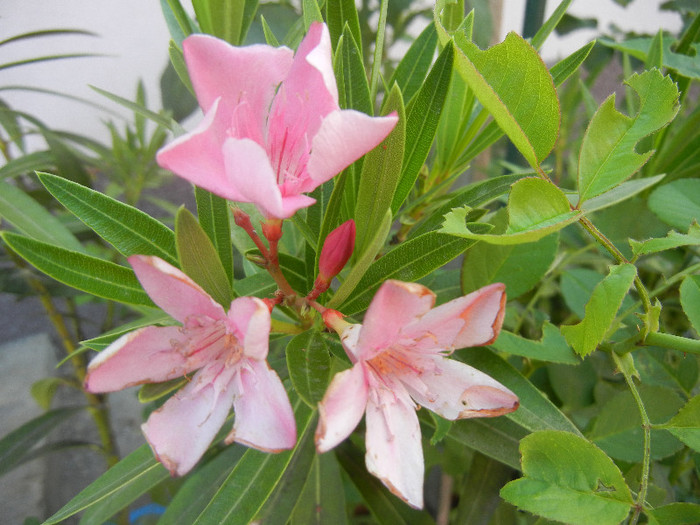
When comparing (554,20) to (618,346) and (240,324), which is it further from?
(240,324)

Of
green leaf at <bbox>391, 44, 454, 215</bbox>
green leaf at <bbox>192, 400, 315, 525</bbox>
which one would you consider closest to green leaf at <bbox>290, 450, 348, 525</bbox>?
green leaf at <bbox>192, 400, 315, 525</bbox>

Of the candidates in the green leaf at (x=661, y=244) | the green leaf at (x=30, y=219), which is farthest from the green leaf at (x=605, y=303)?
the green leaf at (x=30, y=219)

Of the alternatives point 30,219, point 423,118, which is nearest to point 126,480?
point 30,219

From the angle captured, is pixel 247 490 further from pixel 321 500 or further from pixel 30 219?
pixel 30 219

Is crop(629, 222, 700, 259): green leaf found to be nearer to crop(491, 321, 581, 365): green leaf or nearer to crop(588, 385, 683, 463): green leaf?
crop(491, 321, 581, 365): green leaf

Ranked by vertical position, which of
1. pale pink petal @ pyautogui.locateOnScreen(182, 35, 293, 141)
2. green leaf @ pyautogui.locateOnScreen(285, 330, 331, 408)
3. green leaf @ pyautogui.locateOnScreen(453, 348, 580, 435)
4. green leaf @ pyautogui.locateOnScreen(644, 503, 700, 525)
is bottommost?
green leaf @ pyautogui.locateOnScreen(644, 503, 700, 525)

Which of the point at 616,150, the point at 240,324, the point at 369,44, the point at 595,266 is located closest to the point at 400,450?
the point at 240,324

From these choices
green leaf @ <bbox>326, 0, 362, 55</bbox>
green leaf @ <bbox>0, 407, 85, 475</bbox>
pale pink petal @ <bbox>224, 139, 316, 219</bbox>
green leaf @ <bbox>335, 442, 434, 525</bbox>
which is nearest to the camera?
pale pink petal @ <bbox>224, 139, 316, 219</bbox>
